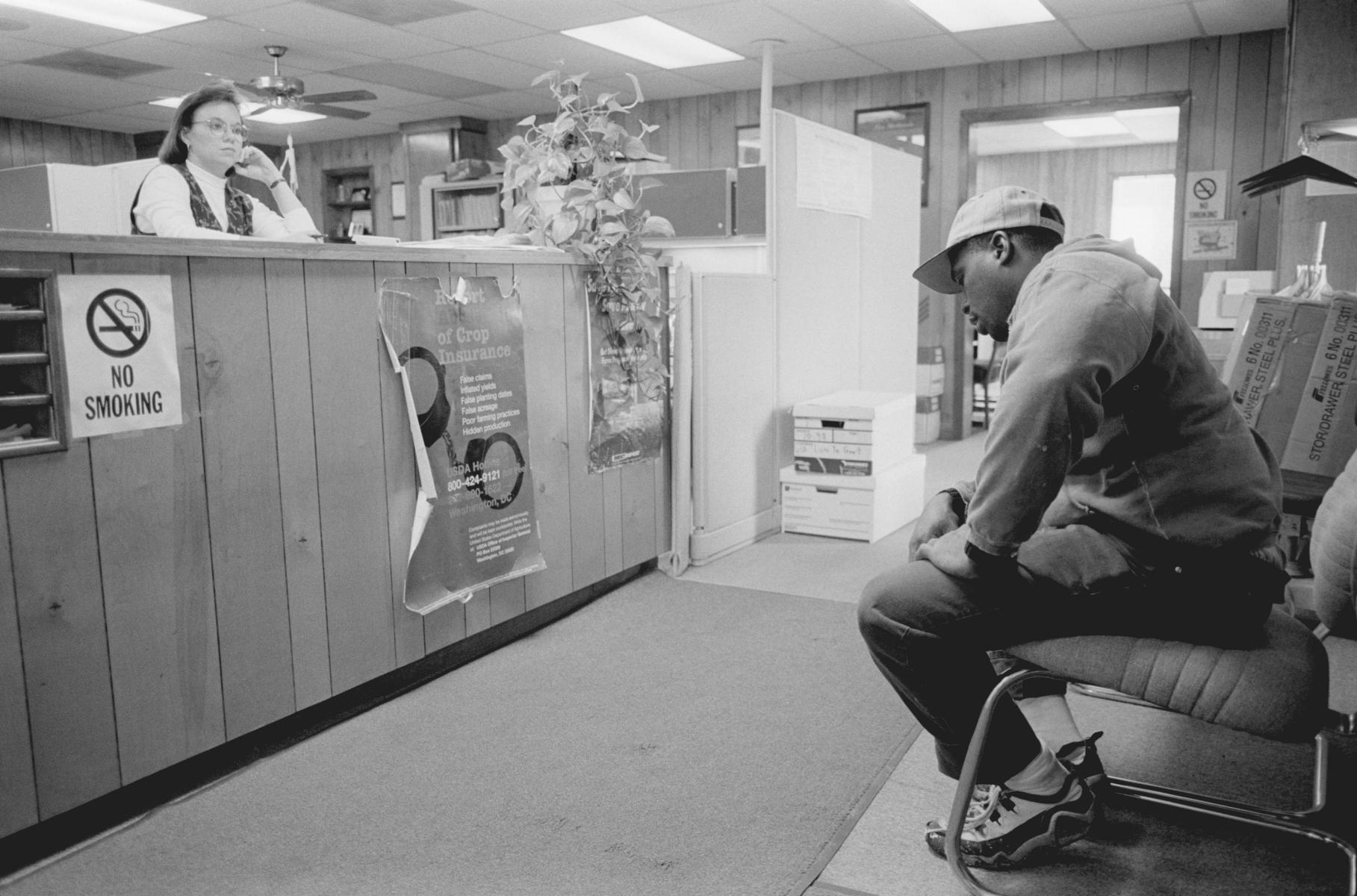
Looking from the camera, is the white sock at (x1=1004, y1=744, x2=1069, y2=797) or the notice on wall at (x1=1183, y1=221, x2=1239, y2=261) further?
the notice on wall at (x1=1183, y1=221, x2=1239, y2=261)

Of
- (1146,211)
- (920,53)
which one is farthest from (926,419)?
(1146,211)

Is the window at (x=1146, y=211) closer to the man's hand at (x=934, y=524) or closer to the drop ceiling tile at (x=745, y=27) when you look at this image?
the drop ceiling tile at (x=745, y=27)

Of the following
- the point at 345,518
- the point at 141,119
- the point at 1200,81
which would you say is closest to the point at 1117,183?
the point at 1200,81

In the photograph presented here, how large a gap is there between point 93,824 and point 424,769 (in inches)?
22.4

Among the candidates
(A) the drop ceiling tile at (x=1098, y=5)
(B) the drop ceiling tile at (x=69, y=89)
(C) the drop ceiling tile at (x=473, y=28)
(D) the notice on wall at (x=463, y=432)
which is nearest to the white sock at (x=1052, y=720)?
(D) the notice on wall at (x=463, y=432)

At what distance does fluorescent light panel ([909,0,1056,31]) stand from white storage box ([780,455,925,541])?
280 centimetres

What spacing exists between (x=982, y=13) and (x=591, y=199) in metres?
3.63

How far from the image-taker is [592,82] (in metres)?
7.55

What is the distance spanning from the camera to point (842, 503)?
3939mm

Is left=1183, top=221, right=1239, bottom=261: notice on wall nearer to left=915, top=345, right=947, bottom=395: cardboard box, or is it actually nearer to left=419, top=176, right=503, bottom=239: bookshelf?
left=915, top=345, right=947, bottom=395: cardboard box

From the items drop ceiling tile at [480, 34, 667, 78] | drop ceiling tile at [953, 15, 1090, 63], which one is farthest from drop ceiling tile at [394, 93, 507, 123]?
drop ceiling tile at [953, 15, 1090, 63]

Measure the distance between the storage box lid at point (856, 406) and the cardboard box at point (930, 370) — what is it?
2729 mm

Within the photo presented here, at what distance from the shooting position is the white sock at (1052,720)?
180cm

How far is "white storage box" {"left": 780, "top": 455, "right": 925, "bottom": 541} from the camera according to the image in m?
3.90
